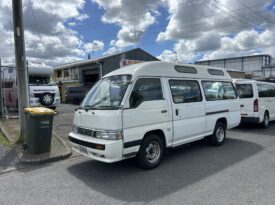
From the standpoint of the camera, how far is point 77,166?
18.5ft

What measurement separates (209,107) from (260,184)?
282 centimetres

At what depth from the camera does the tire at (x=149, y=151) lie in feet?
16.8

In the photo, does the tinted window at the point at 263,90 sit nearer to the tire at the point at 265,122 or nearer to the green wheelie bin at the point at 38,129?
the tire at the point at 265,122

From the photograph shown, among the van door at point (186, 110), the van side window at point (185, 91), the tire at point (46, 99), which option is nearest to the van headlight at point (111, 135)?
the van door at point (186, 110)

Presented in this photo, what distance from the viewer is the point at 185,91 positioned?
6227 mm

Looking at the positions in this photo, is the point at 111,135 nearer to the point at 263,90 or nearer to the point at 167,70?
the point at 167,70

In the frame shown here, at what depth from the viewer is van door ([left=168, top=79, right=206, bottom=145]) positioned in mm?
5832

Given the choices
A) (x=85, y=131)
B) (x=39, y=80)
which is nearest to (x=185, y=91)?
(x=85, y=131)

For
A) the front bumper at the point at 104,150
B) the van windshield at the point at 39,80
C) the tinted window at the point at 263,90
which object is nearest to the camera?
the front bumper at the point at 104,150

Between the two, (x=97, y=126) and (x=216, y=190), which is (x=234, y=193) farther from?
(x=97, y=126)

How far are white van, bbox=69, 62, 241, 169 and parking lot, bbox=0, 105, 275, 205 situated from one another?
45 centimetres

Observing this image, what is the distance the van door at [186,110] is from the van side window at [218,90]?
426mm

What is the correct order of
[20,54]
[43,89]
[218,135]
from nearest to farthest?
[20,54]
[218,135]
[43,89]

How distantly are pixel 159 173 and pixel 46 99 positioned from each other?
10.9 metres
